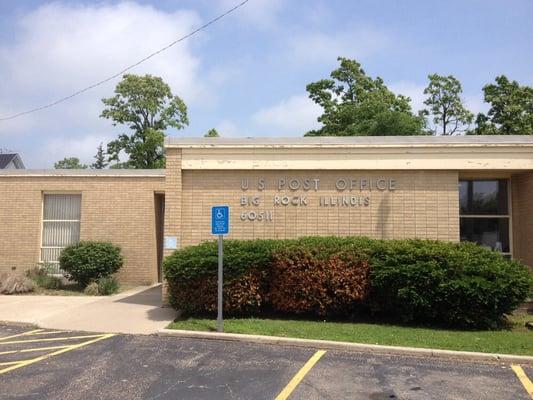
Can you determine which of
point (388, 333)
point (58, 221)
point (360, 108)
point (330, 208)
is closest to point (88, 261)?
point (58, 221)

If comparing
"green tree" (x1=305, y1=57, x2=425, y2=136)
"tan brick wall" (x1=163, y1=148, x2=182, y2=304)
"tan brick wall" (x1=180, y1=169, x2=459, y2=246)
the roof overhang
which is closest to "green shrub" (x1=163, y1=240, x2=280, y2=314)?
"tan brick wall" (x1=163, y1=148, x2=182, y2=304)

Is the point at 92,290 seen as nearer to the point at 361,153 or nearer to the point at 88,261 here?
the point at 88,261

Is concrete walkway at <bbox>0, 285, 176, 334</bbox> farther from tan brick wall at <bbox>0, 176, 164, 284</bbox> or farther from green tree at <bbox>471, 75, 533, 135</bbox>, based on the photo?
green tree at <bbox>471, 75, 533, 135</bbox>

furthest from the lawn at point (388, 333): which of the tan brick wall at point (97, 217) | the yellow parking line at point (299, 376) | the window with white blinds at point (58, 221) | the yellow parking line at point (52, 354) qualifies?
the window with white blinds at point (58, 221)

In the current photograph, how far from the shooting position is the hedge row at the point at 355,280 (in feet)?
36.1

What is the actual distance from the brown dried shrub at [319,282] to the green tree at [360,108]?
20917 mm

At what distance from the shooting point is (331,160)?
45.3 feet

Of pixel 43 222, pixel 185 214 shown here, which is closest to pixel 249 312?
pixel 185 214

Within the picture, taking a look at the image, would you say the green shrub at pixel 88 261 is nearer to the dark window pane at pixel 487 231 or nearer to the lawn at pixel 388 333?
the lawn at pixel 388 333

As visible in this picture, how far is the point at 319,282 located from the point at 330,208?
2663mm

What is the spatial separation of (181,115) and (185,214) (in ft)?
94.1

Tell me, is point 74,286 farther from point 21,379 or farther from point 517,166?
point 517,166

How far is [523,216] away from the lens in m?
14.4

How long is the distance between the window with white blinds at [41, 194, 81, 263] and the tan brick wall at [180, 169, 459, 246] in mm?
7427
